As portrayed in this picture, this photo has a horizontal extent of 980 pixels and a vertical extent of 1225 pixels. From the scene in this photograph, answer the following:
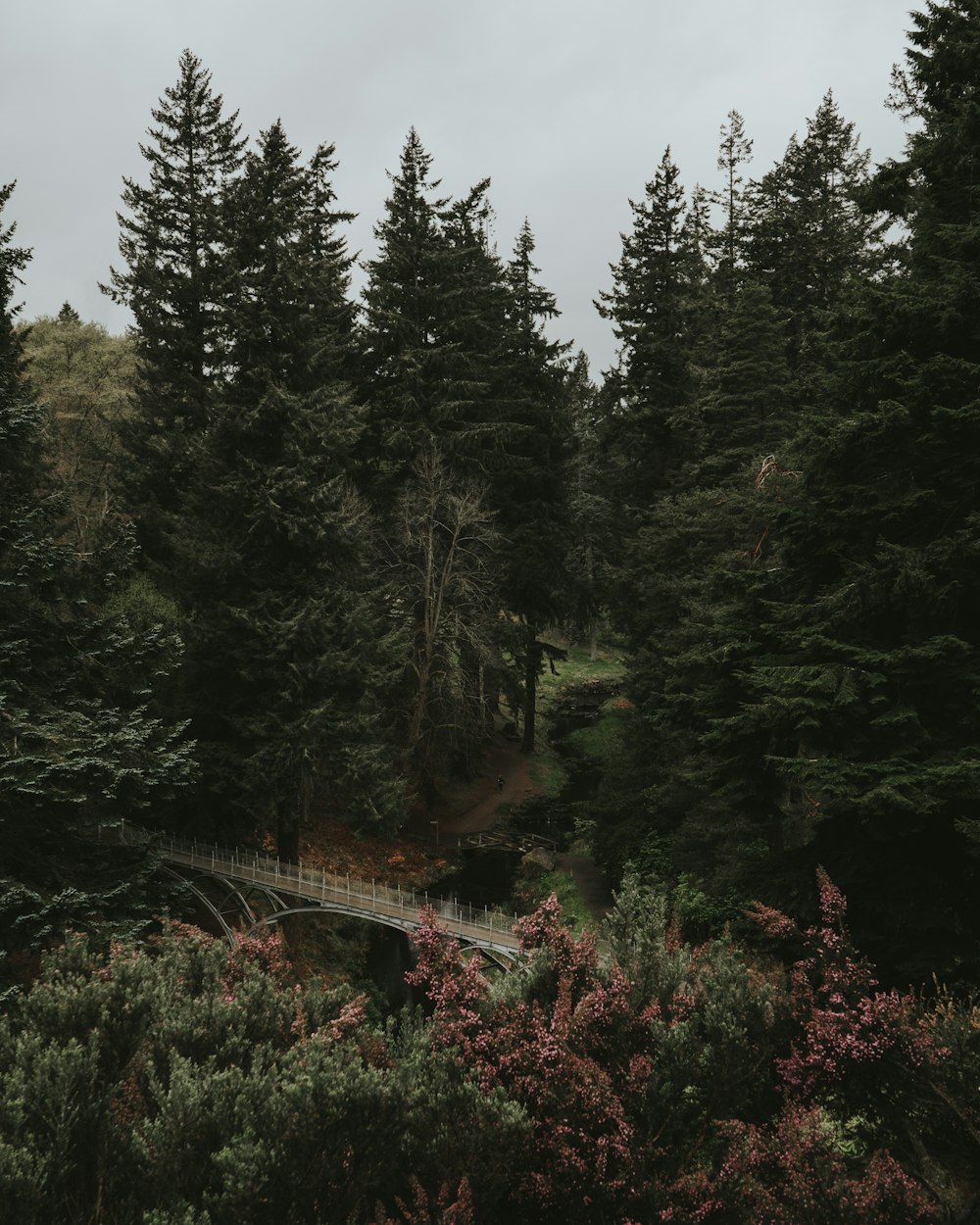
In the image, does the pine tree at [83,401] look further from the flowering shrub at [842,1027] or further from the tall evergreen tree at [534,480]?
the flowering shrub at [842,1027]

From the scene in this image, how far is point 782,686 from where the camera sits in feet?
36.6

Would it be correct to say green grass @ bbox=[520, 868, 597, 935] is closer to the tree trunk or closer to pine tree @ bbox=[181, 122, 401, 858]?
pine tree @ bbox=[181, 122, 401, 858]

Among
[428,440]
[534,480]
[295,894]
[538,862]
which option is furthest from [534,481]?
[295,894]

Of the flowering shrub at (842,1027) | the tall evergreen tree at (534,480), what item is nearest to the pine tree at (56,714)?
the flowering shrub at (842,1027)

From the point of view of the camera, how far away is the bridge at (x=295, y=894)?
1817 centimetres

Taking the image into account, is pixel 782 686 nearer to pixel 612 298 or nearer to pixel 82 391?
pixel 612 298

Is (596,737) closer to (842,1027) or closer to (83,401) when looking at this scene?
(83,401)

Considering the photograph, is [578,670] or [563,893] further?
[578,670]

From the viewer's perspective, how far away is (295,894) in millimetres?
20281

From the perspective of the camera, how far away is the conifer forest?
7.57 m

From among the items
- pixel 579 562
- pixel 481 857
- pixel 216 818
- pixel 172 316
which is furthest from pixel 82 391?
pixel 579 562

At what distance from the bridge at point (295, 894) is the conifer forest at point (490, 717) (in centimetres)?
41

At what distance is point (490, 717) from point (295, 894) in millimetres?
15929

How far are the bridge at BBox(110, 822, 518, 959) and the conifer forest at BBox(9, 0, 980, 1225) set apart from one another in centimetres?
41
